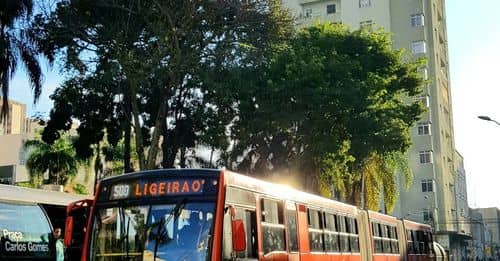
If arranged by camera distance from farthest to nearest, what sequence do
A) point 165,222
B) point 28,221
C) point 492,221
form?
point 492,221
point 28,221
point 165,222

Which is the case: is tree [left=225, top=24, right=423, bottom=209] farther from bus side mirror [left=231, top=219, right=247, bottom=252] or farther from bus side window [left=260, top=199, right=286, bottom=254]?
bus side mirror [left=231, top=219, right=247, bottom=252]

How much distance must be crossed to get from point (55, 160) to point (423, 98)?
37116mm

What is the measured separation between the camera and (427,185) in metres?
67.4

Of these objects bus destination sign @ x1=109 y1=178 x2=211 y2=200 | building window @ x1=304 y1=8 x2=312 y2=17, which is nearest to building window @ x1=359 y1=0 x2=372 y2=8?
building window @ x1=304 y1=8 x2=312 y2=17

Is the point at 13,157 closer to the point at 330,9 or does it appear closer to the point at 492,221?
the point at 330,9

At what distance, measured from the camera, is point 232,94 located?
2741 cm

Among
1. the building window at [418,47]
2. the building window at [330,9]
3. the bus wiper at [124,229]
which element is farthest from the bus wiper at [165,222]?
the building window at [330,9]

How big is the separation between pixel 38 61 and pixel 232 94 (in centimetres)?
784

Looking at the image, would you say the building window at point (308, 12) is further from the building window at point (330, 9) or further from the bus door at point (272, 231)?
the bus door at point (272, 231)

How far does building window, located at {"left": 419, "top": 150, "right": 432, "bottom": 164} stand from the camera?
2679 inches

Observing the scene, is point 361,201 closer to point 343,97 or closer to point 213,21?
point 343,97

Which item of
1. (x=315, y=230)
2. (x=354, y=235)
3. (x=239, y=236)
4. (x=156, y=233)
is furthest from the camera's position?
(x=354, y=235)

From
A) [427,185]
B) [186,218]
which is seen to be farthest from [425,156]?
[186,218]

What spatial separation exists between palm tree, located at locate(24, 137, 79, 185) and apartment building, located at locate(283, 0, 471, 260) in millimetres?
28678
